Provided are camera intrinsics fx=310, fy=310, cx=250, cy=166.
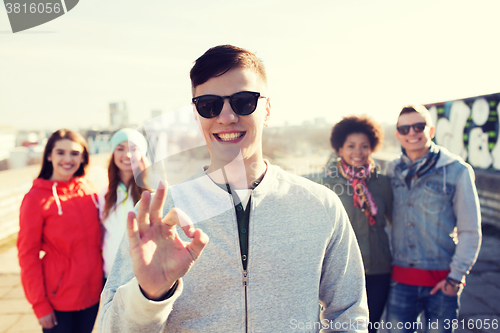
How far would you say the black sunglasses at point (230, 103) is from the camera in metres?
1.34

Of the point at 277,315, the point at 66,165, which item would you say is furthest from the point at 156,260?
the point at 66,165

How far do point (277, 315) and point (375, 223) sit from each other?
156 centimetres

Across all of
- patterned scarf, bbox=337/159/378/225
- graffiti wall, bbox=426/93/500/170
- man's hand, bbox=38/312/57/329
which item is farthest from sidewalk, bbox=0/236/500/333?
graffiti wall, bbox=426/93/500/170

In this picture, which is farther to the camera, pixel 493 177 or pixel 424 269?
pixel 493 177

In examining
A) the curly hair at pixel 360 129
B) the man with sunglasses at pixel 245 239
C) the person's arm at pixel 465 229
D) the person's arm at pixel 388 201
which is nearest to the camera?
the man with sunglasses at pixel 245 239

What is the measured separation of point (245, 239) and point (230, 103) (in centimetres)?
58

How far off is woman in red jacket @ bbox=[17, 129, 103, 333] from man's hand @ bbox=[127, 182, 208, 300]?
181cm

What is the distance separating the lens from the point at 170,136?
5.18ft

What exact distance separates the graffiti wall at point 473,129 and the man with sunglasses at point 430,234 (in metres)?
5.89

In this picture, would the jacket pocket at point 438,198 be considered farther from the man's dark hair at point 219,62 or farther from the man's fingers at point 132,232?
the man's fingers at point 132,232

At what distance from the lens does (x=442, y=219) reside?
7.88 feet

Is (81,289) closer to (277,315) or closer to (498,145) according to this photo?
(277,315)

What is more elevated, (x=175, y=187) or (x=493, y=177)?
(x=175, y=187)

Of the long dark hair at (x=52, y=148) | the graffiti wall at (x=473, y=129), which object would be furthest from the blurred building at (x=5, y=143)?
the graffiti wall at (x=473, y=129)
